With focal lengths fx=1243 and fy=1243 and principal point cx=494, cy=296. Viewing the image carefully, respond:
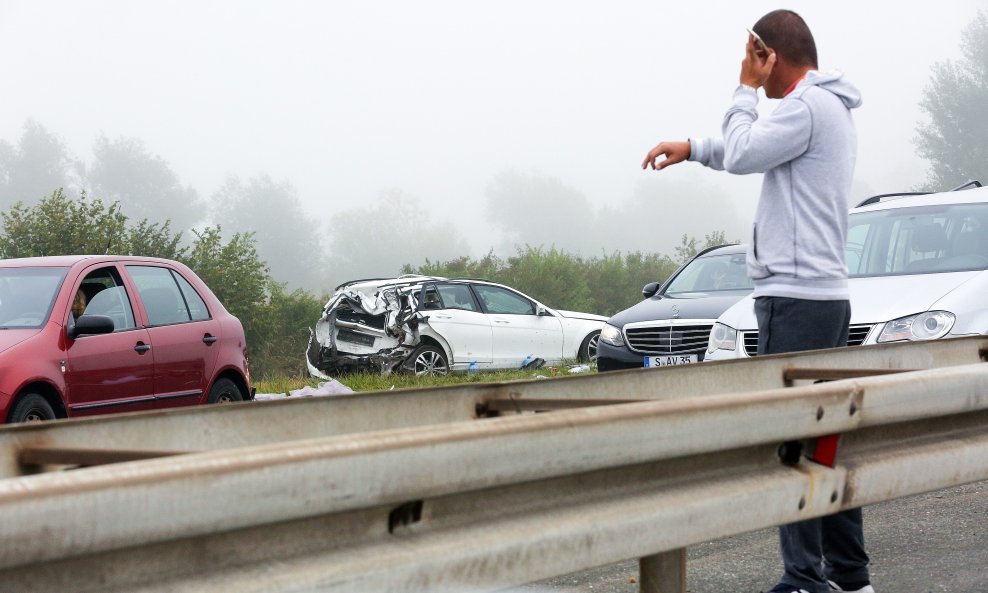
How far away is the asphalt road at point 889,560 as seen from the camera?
455cm

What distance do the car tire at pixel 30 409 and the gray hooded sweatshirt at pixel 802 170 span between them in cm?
576

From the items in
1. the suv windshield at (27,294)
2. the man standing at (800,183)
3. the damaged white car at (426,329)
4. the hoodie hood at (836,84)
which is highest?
the hoodie hood at (836,84)

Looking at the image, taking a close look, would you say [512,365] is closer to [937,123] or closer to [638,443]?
[638,443]

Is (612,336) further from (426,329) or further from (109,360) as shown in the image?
(426,329)

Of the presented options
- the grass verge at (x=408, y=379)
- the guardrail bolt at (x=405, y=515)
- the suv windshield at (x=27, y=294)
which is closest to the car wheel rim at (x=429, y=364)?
the grass verge at (x=408, y=379)

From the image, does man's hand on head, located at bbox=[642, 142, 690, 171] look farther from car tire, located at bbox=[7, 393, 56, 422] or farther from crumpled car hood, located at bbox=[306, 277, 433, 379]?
crumpled car hood, located at bbox=[306, 277, 433, 379]

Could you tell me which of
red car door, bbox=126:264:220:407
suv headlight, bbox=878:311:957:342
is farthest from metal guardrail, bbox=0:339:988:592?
red car door, bbox=126:264:220:407

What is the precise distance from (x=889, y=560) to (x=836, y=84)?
199 centimetres

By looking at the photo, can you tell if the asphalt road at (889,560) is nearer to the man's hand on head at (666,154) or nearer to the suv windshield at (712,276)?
the man's hand on head at (666,154)

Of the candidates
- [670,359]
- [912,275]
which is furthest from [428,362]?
[912,275]

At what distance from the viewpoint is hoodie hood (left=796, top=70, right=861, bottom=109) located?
4.08 meters

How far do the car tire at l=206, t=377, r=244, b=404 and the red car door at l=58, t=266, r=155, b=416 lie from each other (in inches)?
34.4

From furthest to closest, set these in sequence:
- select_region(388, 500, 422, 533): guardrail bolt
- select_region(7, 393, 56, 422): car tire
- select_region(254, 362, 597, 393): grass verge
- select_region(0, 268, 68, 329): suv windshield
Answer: select_region(254, 362, 597, 393): grass verge
select_region(0, 268, 68, 329): suv windshield
select_region(7, 393, 56, 422): car tire
select_region(388, 500, 422, 533): guardrail bolt

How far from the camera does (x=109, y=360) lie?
9180 millimetres
